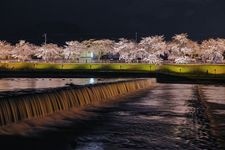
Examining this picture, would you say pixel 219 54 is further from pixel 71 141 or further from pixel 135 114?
pixel 71 141

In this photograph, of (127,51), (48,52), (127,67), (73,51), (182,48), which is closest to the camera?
(127,67)

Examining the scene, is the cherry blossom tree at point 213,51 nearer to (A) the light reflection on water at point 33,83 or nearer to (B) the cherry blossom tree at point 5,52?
(B) the cherry blossom tree at point 5,52

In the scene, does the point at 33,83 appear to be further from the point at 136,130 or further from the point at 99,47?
the point at 99,47

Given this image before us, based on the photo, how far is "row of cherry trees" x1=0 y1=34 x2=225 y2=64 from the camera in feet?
380

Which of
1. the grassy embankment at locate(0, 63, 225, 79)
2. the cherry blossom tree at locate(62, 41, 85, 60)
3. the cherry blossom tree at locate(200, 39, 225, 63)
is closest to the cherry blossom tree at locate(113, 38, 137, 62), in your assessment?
the cherry blossom tree at locate(62, 41, 85, 60)

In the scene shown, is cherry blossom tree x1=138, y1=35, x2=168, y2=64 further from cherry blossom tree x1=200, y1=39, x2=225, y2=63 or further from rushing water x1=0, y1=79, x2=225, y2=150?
rushing water x1=0, y1=79, x2=225, y2=150

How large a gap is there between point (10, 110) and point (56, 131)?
216 cm

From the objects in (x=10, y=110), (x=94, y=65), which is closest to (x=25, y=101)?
(x=10, y=110)

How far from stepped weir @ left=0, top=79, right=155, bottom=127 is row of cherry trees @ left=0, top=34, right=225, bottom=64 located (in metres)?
76.6

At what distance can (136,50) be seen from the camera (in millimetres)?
118438

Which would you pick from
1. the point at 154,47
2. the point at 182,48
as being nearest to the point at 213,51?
the point at 182,48

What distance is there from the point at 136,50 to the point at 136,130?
98508 millimetres

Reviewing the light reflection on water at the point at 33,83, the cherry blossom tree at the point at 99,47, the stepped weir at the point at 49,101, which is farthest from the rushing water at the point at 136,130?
the cherry blossom tree at the point at 99,47

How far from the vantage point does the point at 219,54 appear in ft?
385
